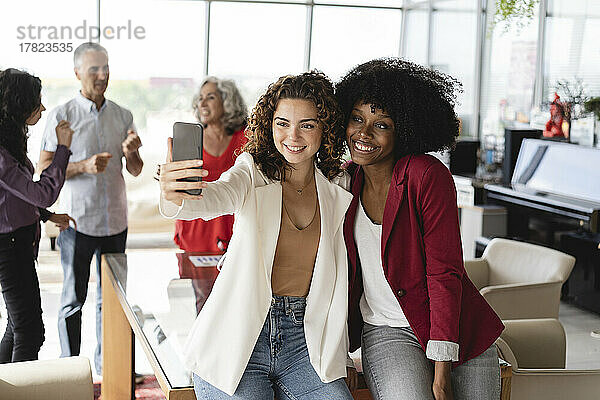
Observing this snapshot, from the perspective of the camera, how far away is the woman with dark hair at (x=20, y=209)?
10.2ft

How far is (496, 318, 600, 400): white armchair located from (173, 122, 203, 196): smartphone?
1.21 m

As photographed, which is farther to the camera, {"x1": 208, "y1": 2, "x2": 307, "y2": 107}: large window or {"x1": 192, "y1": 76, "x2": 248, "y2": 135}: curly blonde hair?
{"x1": 208, "y1": 2, "x2": 307, "y2": 107}: large window

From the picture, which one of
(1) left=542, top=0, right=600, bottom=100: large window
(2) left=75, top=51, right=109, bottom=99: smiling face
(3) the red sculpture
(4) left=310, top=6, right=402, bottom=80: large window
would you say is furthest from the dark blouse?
(4) left=310, top=6, right=402, bottom=80: large window

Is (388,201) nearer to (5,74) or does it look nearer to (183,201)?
(183,201)

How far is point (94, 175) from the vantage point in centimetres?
381

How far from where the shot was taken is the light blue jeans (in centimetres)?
195

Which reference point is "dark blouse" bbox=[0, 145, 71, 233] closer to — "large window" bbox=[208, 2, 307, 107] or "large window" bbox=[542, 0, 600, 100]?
"large window" bbox=[542, 0, 600, 100]

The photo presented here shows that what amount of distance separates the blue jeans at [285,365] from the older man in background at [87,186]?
78.1 inches

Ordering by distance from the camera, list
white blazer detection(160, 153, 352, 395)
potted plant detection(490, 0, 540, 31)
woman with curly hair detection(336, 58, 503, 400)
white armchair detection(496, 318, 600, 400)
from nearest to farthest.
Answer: white blazer detection(160, 153, 352, 395)
woman with curly hair detection(336, 58, 503, 400)
white armchair detection(496, 318, 600, 400)
potted plant detection(490, 0, 540, 31)

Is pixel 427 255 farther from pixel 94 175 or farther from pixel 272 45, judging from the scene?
pixel 272 45

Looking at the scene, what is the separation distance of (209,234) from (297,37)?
6.02 m

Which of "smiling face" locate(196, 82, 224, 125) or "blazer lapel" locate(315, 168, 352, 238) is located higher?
"smiling face" locate(196, 82, 224, 125)

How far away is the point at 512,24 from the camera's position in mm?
7332

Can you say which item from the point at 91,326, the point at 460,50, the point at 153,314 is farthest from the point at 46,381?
the point at 460,50
